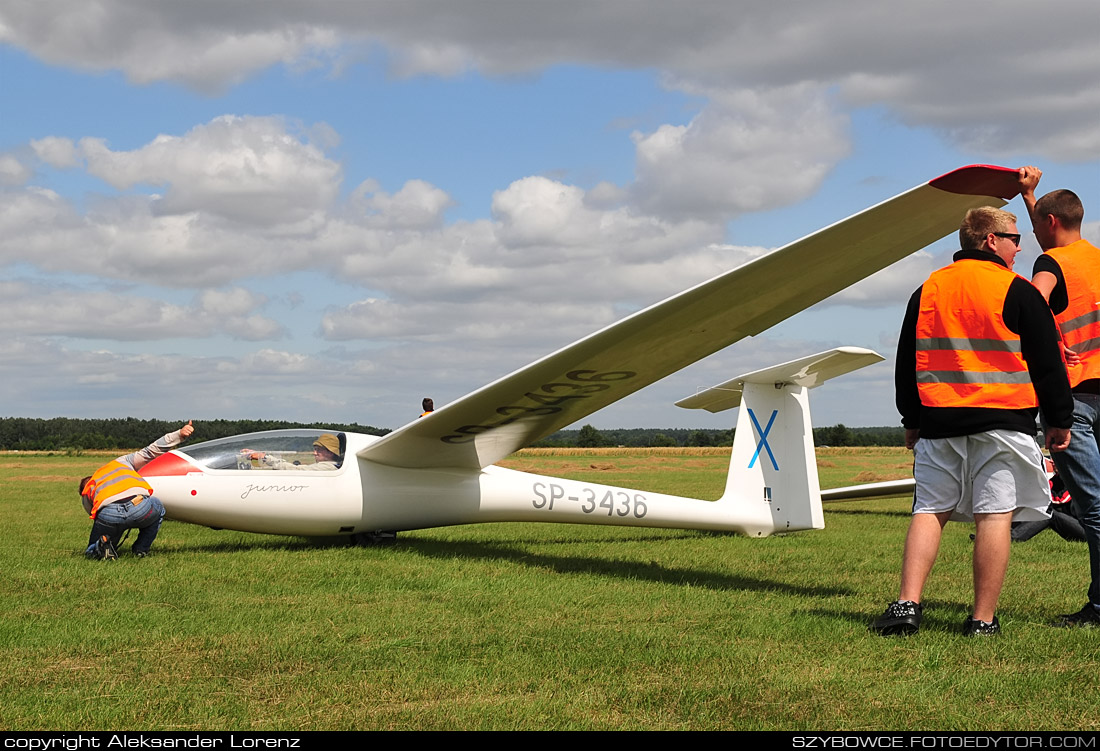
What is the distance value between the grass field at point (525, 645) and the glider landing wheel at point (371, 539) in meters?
0.87

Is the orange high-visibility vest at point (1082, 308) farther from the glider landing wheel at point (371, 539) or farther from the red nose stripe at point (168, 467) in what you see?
the red nose stripe at point (168, 467)

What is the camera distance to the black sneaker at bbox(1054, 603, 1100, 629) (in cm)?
502

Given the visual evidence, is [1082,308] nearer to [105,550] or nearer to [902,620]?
[902,620]

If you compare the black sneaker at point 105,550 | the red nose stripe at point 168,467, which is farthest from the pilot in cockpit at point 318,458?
the black sneaker at point 105,550

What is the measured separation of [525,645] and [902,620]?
1.90 metres

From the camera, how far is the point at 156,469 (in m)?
9.06

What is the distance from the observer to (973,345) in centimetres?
467

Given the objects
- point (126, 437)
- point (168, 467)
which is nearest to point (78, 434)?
point (126, 437)

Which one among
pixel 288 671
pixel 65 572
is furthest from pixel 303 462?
pixel 288 671

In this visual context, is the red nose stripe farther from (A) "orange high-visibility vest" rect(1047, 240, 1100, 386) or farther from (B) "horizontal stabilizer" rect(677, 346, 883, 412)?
(A) "orange high-visibility vest" rect(1047, 240, 1100, 386)

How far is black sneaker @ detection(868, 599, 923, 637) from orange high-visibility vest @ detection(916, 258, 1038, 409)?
3.40ft

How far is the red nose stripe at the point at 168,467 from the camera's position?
29.6 ft

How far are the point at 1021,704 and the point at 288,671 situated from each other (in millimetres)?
3008
